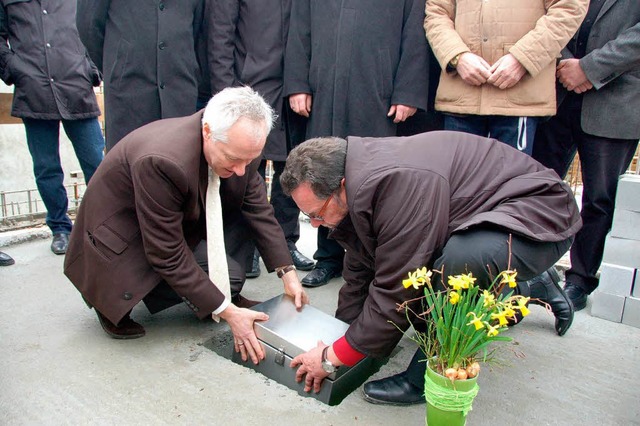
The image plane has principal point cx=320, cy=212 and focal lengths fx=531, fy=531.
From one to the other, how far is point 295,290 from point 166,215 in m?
0.70

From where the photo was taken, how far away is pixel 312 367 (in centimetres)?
199

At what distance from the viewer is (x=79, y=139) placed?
3.48 meters

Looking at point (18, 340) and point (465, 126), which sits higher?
point (465, 126)

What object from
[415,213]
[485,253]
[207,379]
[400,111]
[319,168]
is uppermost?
[400,111]

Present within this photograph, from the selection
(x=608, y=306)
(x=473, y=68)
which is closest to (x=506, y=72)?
(x=473, y=68)

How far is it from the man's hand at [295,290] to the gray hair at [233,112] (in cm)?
73

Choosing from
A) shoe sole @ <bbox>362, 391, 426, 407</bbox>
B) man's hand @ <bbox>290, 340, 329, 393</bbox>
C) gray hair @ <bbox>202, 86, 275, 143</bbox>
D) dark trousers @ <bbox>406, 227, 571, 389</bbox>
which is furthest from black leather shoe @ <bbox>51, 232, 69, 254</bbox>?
dark trousers @ <bbox>406, 227, 571, 389</bbox>

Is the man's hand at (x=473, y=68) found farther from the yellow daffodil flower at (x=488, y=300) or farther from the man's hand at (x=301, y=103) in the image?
the yellow daffodil flower at (x=488, y=300)

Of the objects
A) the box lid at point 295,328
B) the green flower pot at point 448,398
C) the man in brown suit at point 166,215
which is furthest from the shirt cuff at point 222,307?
the green flower pot at point 448,398

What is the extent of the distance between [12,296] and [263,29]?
2.03 metres

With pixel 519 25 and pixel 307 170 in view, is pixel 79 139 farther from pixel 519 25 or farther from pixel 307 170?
pixel 519 25

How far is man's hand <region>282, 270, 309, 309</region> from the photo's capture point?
244 cm

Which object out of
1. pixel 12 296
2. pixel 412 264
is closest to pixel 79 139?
pixel 12 296

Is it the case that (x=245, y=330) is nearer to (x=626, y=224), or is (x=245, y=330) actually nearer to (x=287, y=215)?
(x=287, y=215)
